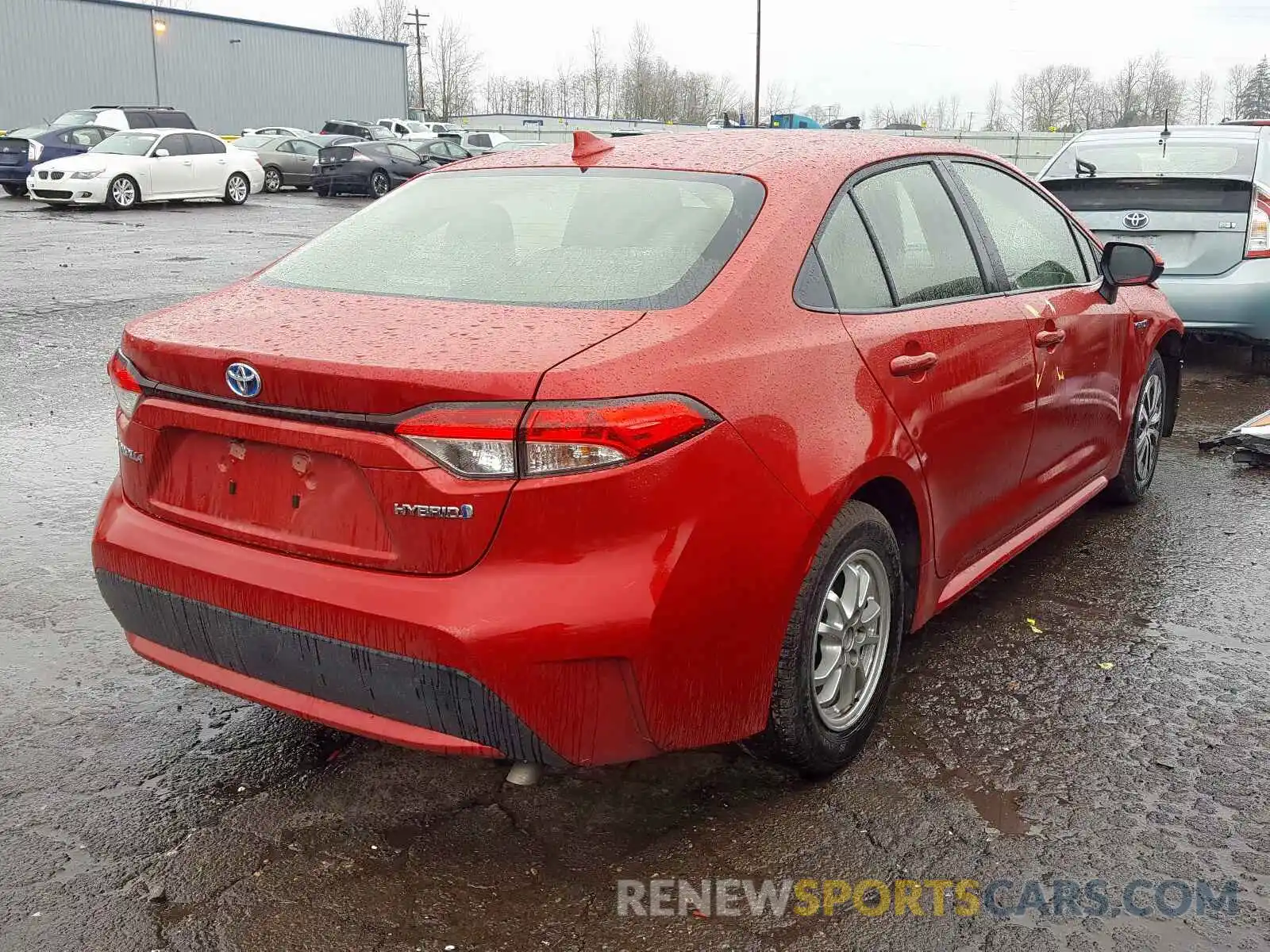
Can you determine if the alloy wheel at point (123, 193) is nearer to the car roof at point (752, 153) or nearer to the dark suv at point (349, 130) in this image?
the dark suv at point (349, 130)

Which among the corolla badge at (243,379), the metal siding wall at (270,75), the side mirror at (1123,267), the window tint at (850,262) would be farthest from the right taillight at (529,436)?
the metal siding wall at (270,75)

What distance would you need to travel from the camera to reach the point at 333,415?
7.92 ft

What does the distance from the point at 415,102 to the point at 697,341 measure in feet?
328

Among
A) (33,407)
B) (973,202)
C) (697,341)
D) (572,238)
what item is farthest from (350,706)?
(33,407)

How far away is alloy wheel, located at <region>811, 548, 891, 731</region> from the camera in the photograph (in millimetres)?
2938

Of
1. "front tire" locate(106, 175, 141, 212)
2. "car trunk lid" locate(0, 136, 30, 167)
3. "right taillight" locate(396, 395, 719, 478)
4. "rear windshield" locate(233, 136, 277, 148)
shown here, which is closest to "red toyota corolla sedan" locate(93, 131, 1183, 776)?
"right taillight" locate(396, 395, 719, 478)

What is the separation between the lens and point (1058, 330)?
401cm

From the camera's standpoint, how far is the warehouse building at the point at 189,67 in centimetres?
4150

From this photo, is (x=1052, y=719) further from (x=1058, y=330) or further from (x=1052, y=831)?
(x=1058, y=330)

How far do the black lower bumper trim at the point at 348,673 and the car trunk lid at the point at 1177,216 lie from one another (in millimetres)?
6594

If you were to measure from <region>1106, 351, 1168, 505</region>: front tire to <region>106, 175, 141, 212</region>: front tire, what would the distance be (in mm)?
20090

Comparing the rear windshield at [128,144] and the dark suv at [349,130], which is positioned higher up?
the dark suv at [349,130]

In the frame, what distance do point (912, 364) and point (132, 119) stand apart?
25324 mm

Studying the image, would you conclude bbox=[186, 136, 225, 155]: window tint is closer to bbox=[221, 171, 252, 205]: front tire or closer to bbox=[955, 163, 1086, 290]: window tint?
bbox=[221, 171, 252, 205]: front tire
